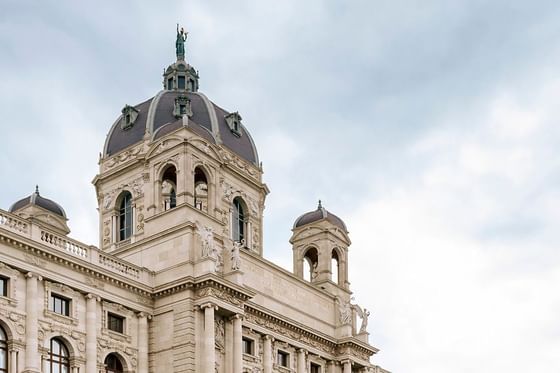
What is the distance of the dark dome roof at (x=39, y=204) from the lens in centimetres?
6612

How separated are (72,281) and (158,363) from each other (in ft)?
21.7

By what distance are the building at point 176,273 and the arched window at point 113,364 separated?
0.09 m

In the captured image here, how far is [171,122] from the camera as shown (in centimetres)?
7075

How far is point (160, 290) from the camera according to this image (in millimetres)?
53375

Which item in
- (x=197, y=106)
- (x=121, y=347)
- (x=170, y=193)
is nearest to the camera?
(x=121, y=347)

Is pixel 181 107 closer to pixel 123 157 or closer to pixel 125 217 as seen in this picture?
pixel 123 157

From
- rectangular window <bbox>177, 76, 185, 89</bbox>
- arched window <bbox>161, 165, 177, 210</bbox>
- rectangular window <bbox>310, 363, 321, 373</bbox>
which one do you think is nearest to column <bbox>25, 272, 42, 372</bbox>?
arched window <bbox>161, 165, 177, 210</bbox>

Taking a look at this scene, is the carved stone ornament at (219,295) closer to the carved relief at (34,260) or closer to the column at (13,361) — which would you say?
the carved relief at (34,260)

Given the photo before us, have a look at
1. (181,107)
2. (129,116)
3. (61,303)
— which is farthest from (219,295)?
(129,116)

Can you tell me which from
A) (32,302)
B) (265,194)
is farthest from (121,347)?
(265,194)

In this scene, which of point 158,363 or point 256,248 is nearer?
point 158,363

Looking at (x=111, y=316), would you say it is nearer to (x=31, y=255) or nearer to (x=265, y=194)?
(x=31, y=255)

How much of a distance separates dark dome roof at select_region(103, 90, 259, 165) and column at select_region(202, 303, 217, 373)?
20.4 meters

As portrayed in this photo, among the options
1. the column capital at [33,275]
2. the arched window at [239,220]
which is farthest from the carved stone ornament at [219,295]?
the arched window at [239,220]
